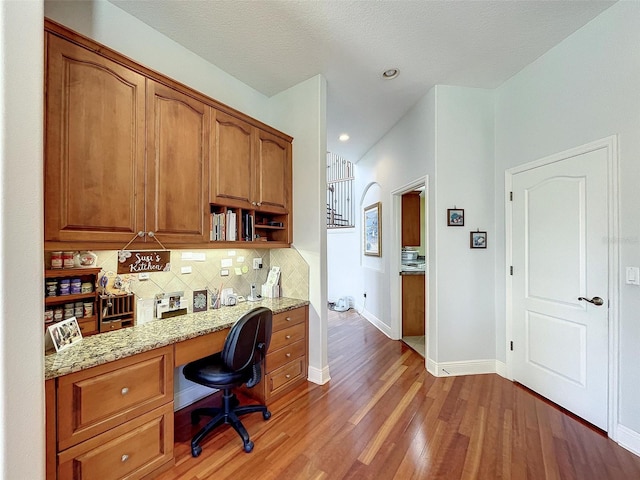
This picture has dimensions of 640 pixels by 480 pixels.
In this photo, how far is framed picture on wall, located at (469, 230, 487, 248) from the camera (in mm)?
2908

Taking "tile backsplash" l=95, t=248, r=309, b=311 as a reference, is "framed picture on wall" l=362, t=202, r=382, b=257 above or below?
above

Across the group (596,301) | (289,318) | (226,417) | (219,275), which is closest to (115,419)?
(226,417)

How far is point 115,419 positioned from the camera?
1439 millimetres

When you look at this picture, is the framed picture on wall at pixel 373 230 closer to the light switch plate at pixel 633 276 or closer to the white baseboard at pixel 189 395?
the light switch plate at pixel 633 276

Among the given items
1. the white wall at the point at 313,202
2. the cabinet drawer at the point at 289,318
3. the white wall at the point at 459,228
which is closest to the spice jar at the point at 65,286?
the cabinet drawer at the point at 289,318

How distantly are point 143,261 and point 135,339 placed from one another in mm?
565

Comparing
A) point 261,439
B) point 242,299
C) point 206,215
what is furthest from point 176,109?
point 261,439

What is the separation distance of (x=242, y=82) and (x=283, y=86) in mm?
427

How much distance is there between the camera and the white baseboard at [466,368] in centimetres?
285

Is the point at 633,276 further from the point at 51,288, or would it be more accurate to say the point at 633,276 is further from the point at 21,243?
the point at 51,288

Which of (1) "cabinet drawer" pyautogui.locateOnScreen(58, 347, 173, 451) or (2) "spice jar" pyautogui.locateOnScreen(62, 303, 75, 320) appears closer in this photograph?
(1) "cabinet drawer" pyautogui.locateOnScreen(58, 347, 173, 451)

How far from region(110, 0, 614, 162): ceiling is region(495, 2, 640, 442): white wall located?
0.15m

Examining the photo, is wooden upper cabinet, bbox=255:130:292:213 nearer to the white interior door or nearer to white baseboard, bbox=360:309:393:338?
the white interior door

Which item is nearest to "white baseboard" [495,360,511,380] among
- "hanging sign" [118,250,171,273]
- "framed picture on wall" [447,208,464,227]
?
"framed picture on wall" [447,208,464,227]
